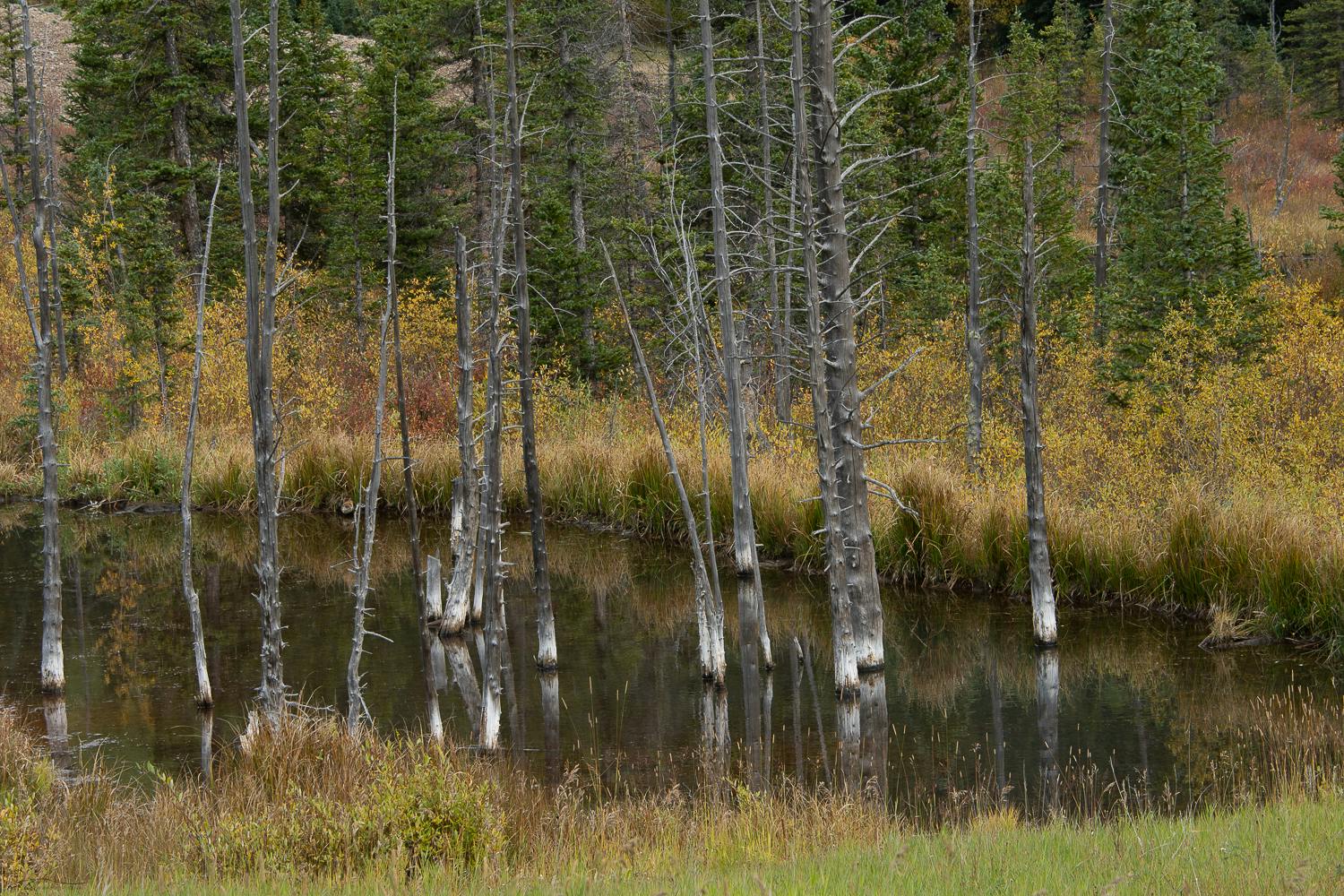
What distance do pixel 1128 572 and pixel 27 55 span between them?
12.6 meters

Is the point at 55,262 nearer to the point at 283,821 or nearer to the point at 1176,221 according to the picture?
the point at 283,821

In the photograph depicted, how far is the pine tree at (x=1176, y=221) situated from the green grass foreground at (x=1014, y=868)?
1573cm

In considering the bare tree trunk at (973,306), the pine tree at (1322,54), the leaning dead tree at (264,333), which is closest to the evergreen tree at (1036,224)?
the bare tree trunk at (973,306)

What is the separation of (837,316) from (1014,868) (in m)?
6.23

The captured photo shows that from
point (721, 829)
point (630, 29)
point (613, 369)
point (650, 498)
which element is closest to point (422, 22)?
point (630, 29)

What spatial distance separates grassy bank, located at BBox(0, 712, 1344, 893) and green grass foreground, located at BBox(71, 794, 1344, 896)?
0.02 meters

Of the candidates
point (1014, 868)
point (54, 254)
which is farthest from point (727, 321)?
point (54, 254)

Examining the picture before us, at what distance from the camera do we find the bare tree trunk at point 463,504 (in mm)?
12289

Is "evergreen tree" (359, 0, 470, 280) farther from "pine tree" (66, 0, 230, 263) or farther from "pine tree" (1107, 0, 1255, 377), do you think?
"pine tree" (1107, 0, 1255, 377)

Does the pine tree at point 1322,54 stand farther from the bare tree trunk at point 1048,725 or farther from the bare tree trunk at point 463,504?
the bare tree trunk at point 463,504

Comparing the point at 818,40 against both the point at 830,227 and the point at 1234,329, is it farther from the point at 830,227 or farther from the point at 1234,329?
the point at 1234,329

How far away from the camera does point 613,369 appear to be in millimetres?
28984

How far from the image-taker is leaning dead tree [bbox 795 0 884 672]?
10.5 metres

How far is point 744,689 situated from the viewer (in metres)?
12.2
